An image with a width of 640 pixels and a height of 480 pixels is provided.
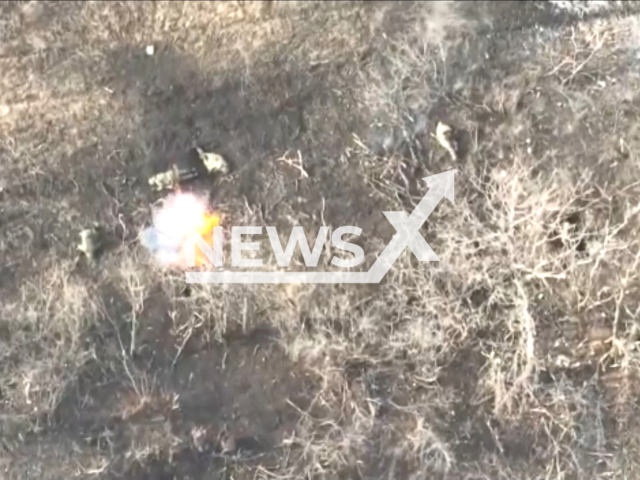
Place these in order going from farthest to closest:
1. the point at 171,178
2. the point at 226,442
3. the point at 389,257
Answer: the point at 171,178 < the point at 389,257 < the point at 226,442

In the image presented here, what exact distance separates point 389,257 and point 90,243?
2029 mm

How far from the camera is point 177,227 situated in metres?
6.85

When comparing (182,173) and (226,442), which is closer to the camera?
(226,442)

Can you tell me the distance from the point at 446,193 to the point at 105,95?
2472mm

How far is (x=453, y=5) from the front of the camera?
7.07 m

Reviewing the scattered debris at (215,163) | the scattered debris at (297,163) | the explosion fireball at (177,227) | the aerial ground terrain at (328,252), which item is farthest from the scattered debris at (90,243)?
the scattered debris at (297,163)

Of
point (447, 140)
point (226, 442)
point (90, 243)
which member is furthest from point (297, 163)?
point (226, 442)

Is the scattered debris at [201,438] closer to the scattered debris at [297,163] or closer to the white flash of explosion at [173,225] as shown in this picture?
the white flash of explosion at [173,225]

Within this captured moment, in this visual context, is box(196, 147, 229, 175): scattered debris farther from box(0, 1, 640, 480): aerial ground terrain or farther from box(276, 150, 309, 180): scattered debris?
box(276, 150, 309, 180): scattered debris

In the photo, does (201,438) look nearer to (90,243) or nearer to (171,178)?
(90,243)

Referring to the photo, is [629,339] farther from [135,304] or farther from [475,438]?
[135,304]

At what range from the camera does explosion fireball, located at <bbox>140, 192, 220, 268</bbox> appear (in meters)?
6.80

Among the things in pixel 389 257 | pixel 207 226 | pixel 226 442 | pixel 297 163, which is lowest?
pixel 226 442

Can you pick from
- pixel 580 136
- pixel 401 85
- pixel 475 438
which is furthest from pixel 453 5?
pixel 475 438
